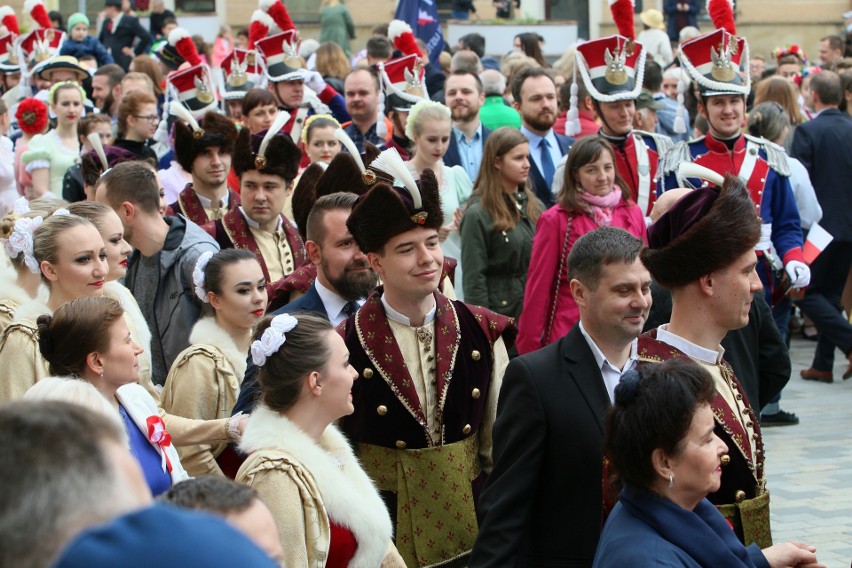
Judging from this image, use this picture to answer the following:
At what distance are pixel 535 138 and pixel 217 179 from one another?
275 centimetres

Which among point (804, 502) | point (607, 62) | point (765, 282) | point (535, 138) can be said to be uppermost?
point (607, 62)

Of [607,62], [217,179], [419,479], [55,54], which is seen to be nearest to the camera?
[419,479]

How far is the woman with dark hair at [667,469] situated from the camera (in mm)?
3309

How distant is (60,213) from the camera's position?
5.55 m

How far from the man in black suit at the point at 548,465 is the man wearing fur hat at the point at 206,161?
4.09m

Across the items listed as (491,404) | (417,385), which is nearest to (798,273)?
(491,404)

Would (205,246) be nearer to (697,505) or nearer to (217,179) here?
(217,179)

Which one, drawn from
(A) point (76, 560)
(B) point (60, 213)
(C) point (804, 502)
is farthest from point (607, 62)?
(A) point (76, 560)

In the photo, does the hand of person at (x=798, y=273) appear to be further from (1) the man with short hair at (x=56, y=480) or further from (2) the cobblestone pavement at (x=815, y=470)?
(1) the man with short hair at (x=56, y=480)

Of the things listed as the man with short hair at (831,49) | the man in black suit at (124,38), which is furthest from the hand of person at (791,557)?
the man in black suit at (124,38)

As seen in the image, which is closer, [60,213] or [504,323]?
A: [504,323]

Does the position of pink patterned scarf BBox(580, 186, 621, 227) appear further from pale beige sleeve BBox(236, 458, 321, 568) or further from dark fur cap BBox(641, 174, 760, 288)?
pale beige sleeve BBox(236, 458, 321, 568)

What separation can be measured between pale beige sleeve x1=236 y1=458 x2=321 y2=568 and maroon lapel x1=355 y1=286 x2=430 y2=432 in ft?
3.03

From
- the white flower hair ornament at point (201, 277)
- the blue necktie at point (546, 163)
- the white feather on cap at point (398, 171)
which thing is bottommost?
the blue necktie at point (546, 163)
